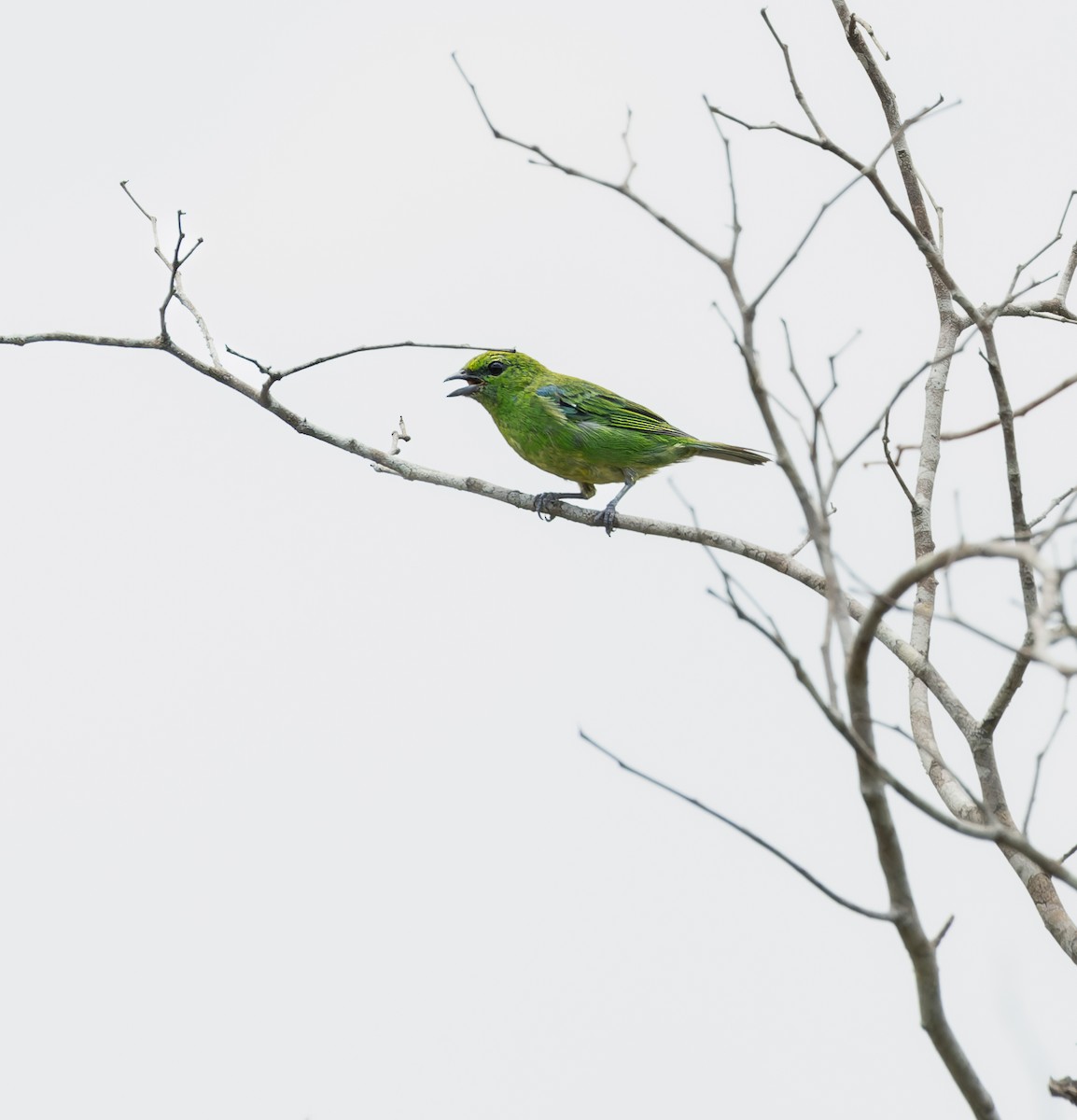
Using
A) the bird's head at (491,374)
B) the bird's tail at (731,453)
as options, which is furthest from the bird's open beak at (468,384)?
the bird's tail at (731,453)

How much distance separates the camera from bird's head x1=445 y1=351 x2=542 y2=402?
9641 millimetres

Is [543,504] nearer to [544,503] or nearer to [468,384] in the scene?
[544,503]

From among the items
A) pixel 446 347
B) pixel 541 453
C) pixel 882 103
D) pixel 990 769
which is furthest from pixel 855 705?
pixel 541 453

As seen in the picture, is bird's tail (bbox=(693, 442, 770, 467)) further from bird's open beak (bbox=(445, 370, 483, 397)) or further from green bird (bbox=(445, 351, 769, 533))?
bird's open beak (bbox=(445, 370, 483, 397))

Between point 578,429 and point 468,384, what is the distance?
1.08m

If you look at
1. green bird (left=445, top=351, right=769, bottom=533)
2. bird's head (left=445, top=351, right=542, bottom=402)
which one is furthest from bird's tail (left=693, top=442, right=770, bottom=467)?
bird's head (left=445, top=351, right=542, bottom=402)

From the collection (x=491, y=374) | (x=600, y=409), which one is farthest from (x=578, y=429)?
(x=491, y=374)

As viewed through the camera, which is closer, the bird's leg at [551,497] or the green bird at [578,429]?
the bird's leg at [551,497]

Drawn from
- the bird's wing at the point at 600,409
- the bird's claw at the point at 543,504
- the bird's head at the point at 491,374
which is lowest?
the bird's claw at the point at 543,504

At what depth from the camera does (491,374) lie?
9711 millimetres

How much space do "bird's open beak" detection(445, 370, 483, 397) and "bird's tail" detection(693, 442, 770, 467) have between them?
150 centimetres

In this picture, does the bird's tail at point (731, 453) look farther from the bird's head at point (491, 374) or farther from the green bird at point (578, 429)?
the bird's head at point (491, 374)

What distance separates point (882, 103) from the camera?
6.24 meters

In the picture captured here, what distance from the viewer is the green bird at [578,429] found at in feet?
29.8
